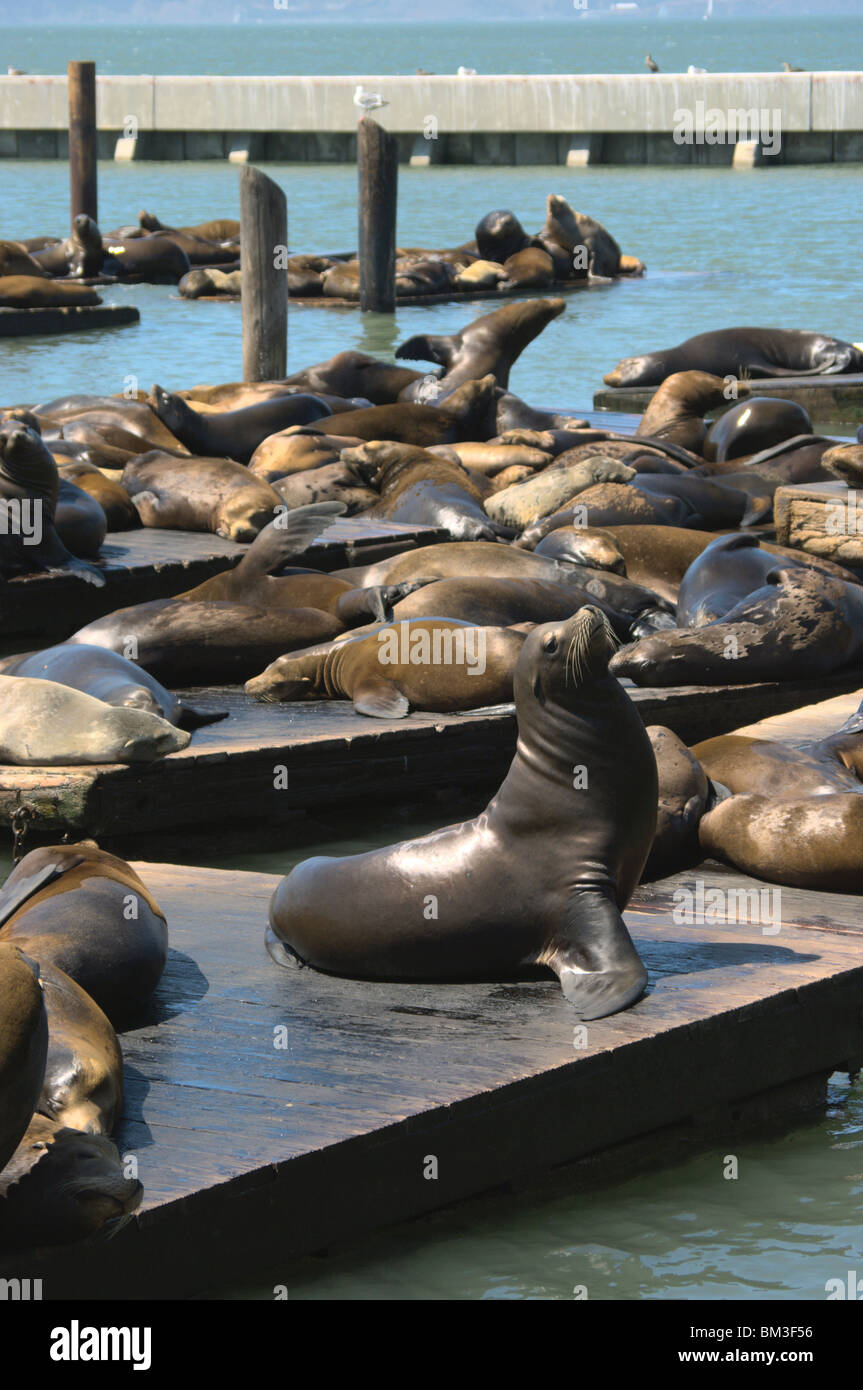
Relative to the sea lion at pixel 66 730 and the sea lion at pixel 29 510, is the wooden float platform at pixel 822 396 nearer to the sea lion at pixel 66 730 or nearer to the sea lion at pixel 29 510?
the sea lion at pixel 29 510

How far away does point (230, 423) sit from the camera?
11.9m

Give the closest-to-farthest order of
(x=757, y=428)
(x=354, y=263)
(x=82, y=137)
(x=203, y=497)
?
(x=203, y=497), (x=757, y=428), (x=354, y=263), (x=82, y=137)

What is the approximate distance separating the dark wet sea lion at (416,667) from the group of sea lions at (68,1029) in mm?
2433

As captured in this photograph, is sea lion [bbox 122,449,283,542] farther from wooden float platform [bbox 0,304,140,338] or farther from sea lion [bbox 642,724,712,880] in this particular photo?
wooden float platform [bbox 0,304,140,338]

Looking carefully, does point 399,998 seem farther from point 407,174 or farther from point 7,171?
point 7,171

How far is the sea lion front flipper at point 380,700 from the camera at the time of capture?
6.89 meters

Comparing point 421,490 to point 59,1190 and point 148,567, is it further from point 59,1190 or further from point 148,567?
point 59,1190

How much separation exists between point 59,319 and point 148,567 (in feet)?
41.0

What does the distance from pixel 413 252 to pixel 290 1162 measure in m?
22.3

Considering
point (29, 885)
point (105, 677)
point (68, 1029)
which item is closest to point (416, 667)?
point (105, 677)

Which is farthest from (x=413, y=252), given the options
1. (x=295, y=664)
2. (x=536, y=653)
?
(x=536, y=653)

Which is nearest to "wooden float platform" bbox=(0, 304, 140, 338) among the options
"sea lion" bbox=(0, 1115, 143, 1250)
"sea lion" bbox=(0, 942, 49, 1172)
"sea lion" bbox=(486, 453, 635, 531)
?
"sea lion" bbox=(486, 453, 635, 531)

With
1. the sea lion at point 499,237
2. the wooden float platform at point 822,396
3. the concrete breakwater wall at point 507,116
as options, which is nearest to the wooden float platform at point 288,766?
the wooden float platform at point 822,396

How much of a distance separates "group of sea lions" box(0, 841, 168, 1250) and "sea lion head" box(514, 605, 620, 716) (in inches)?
38.8
